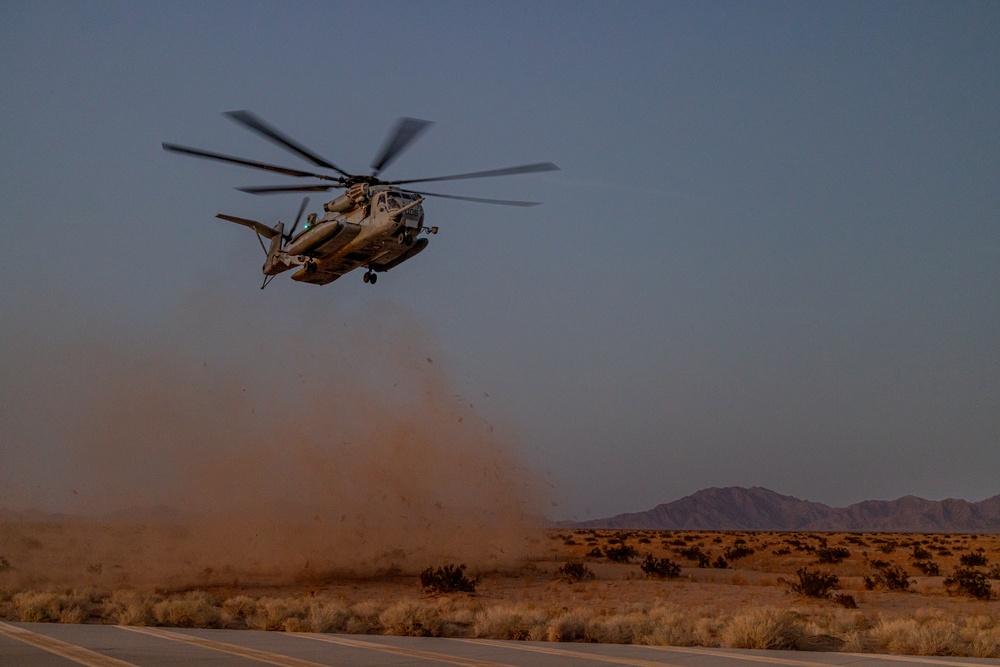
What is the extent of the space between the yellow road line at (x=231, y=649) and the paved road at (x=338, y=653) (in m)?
0.01

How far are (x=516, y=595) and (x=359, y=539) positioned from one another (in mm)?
13931

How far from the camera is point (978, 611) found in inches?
973

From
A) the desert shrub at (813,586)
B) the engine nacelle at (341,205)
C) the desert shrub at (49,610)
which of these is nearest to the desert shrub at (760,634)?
the desert shrub at (813,586)

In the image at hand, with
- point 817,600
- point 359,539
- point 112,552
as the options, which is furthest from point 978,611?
point 112,552

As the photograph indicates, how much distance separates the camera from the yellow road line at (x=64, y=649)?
1245cm

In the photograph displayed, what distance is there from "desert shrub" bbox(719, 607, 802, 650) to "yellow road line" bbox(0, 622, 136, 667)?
10.1 m

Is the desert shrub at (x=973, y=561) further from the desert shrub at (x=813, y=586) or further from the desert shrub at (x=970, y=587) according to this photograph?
the desert shrub at (x=813, y=586)

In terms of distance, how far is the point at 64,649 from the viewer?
13.9 meters

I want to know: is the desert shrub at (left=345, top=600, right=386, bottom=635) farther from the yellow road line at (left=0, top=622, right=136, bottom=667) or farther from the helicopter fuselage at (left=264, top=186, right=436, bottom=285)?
the helicopter fuselage at (left=264, top=186, right=436, bottom=285)

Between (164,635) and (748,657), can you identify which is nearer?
(748,657)

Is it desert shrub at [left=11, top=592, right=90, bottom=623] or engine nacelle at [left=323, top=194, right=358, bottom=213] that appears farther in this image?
engine nacelle at [left=323, top=194, right=358, bottom=213]

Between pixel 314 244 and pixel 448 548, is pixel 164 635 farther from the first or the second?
pixel 448 548

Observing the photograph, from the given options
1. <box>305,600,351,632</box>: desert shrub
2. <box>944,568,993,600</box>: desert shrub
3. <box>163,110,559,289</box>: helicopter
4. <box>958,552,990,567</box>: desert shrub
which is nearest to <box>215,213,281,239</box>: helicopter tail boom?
<box>163,110,559,289</box>: helicopter

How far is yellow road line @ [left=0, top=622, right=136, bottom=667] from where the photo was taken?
40.9 feet
